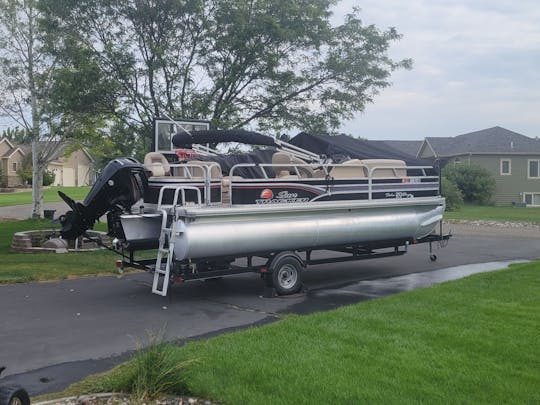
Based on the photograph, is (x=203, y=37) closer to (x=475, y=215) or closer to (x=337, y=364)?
(x=337, y=364)

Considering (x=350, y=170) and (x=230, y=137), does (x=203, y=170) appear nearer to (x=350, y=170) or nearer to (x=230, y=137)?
(x=230, y=137)

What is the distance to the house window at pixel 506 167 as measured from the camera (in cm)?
4394

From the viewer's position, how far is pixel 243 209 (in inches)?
375

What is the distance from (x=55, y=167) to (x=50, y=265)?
201 ft

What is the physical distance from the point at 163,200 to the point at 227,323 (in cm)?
236

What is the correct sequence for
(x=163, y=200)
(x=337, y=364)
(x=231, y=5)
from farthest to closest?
(x=231, y=5)
(x=163, y=200)
(x=337, y=364)

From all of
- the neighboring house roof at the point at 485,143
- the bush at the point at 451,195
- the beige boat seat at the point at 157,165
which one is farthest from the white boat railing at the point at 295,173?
the neighboring house roof at the point at 485,143

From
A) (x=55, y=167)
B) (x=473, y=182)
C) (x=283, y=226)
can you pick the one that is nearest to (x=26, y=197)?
(x=55, y=167)

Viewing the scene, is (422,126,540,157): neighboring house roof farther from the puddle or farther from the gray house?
the puddle

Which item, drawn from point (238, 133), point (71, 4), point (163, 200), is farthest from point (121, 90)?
point (163, 200)

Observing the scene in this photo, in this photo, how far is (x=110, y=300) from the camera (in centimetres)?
988

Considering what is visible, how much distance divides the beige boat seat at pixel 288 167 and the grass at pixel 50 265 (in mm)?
4099

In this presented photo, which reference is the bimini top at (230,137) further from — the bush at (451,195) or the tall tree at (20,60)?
the bush at (451,195)

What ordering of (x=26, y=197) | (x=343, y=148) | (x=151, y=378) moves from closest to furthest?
1. (x=151, y=378)
2. (x=343, y=148)
3. (x=26, y=197)
